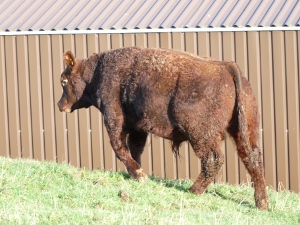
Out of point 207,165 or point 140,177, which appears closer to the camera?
point 207,165

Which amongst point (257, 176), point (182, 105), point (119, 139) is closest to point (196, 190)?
point (257, 176)

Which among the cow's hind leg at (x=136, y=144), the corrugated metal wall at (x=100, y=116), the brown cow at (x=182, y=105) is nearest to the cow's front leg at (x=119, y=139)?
the brown cow at (x=182, y=105)

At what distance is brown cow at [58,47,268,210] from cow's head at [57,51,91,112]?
0.58 m

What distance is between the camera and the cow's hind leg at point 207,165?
1023 cm

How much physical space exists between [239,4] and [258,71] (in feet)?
5.81

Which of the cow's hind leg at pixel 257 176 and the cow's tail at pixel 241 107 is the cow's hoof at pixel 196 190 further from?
the cow's tail at pixel 241 107

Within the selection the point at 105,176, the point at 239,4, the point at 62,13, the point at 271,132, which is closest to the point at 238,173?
the point at 271,132

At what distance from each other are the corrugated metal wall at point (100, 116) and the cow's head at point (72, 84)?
13.7 feet

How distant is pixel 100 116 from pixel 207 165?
650 cm

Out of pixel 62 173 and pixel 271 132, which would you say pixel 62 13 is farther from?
pixel 62 173

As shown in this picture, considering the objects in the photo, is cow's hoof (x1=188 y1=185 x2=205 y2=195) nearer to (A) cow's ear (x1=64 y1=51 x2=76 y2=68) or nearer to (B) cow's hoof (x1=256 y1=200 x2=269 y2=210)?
(B) cow's hoof (x1=256 y1=200 x2=269 y2=210)

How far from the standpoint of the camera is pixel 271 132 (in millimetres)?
15742

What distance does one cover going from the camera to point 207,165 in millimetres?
10297

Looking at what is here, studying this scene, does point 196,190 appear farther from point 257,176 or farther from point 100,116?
point 100,116
